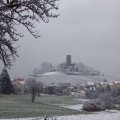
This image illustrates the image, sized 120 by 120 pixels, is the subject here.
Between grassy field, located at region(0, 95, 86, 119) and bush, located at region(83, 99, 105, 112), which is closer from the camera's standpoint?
grassy field, located at region(0, 95, 86, 119)

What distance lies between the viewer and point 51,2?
1427cm

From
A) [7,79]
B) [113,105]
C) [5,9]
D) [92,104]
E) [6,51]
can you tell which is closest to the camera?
[5,9]

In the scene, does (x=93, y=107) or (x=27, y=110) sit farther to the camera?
(x=93, y=107)

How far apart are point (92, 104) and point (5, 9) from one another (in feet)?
231

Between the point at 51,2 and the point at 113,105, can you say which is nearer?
the point at 51,2

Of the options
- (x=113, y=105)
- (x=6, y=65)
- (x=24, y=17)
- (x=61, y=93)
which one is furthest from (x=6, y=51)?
(x=61, y=93)

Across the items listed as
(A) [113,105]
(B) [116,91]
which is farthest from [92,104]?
(B) [116,91]

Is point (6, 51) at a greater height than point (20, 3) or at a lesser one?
lesser

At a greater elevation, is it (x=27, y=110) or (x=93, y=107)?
(x=93, y=107)

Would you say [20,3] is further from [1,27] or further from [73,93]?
[73,93]

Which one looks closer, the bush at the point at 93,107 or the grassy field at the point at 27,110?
the grassy field at the point at 27,110

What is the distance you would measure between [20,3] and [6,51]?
199 centimetres

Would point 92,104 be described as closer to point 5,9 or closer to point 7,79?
point 7,79

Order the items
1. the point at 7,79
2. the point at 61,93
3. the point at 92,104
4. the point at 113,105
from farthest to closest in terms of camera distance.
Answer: the point at 61,93 < the point at 7,79 < the point at 113,105 < the point at 92,104
